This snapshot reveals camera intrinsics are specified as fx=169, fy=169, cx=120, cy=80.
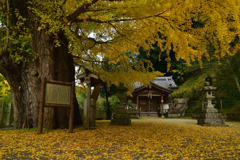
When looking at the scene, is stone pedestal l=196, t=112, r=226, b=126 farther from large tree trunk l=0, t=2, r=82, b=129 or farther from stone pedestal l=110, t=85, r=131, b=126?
large tree trunk l=0, t=2, r=82, b=129

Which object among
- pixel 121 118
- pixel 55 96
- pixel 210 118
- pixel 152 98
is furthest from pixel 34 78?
pixel 152 98

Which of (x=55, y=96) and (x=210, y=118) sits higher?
(x=55, y=96)

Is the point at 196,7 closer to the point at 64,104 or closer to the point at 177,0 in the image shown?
the point at 177,0

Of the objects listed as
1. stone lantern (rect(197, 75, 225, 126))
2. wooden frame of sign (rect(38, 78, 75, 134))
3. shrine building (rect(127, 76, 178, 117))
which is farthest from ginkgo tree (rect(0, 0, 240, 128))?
shrine building (rect(127, 76, 178, 117))

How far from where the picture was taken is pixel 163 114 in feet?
64.2

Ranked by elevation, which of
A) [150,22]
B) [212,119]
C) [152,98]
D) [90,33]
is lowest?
[212,119]

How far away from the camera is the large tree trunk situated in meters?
5.71

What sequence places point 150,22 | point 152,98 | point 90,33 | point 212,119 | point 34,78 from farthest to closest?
point 152,98, point 212,119, point 90,33, point 34,78, point 150,22

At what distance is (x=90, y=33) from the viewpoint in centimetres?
815

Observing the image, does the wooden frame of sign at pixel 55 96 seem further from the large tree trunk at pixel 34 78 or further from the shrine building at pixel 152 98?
the shrine building at pixel 152 98

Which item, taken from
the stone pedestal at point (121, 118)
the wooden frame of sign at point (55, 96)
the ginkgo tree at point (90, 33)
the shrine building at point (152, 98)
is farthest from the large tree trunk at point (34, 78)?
the shrine building at point (152, 98)

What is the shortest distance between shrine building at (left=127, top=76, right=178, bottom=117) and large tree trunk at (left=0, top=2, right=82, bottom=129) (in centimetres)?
1400

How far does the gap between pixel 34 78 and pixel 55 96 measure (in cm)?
140

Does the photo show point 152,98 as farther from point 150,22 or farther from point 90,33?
point 150,22
